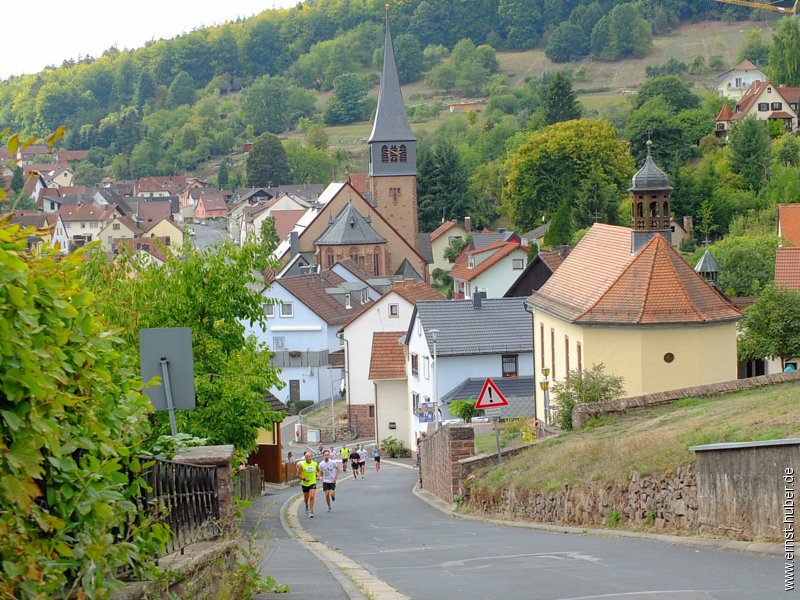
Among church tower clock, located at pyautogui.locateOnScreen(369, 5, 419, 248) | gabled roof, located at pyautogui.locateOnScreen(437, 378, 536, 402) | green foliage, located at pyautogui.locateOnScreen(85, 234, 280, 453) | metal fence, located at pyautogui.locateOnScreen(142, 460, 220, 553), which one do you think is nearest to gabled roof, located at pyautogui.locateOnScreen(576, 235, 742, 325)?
green foliage, located at pyautogui.locateOnScreen(85, 234, 280, 453)

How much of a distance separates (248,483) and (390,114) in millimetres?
79131

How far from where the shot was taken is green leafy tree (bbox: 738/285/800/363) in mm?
41250

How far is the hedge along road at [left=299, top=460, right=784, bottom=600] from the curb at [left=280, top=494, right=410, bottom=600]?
164 millimetres

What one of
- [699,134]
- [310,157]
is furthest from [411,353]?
[310,157]

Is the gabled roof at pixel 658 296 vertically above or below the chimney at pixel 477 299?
below

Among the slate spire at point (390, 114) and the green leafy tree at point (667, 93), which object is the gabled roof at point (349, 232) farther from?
the green leafy tree at point (667, 93)

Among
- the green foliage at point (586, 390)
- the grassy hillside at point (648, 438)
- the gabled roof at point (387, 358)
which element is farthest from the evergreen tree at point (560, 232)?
the grassy hillside at point (648, 438)

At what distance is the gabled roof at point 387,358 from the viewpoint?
58125mm

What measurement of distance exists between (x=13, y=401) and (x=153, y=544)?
7.25ft

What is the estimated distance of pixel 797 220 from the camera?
67.3 metres

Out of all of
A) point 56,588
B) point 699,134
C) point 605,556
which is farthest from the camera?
point 699,134

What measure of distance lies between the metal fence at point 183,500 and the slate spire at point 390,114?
323ft

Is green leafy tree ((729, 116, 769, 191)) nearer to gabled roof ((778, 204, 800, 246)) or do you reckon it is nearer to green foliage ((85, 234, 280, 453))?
gabled roof ((778, 204, 800, 246))

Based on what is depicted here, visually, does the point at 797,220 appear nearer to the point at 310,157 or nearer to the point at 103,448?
the point at 103,448
